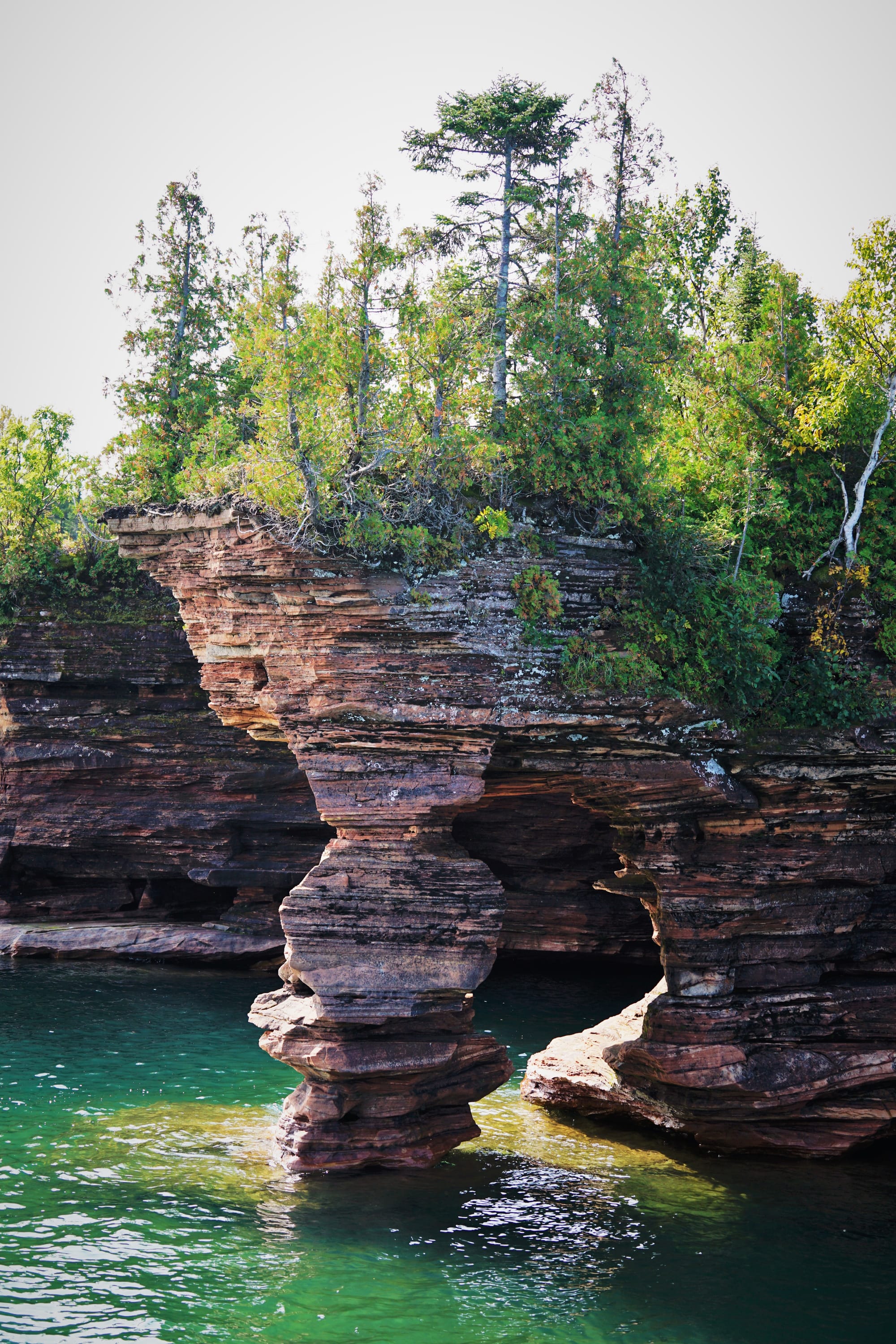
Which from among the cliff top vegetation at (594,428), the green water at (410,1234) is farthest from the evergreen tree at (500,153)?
the green water at (410,1234)

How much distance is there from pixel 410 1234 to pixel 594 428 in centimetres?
1437

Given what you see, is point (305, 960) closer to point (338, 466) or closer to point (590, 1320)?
point (590, 1320)

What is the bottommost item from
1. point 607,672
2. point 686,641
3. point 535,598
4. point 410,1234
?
point 410,1234

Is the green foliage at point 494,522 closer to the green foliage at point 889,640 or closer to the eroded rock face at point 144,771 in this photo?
the green foliage at point 889,640

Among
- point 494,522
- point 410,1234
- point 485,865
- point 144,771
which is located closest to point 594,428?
point 494,522

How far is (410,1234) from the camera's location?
16766mm

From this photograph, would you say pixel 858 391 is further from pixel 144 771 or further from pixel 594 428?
pixel 144 771

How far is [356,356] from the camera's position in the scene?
19.1 m

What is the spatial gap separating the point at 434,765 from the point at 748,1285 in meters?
9.55

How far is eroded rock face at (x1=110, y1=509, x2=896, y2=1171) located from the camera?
19.3m

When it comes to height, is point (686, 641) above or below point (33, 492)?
below

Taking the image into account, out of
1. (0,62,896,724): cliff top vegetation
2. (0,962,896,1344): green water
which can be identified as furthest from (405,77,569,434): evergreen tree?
(0,962,896,1344): green water

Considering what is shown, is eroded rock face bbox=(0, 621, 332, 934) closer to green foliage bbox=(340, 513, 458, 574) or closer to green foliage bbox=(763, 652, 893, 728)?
green foliage bbox=(340, 513, 458, 574)

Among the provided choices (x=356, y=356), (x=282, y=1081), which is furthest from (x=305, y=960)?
(x=356, y=356)
